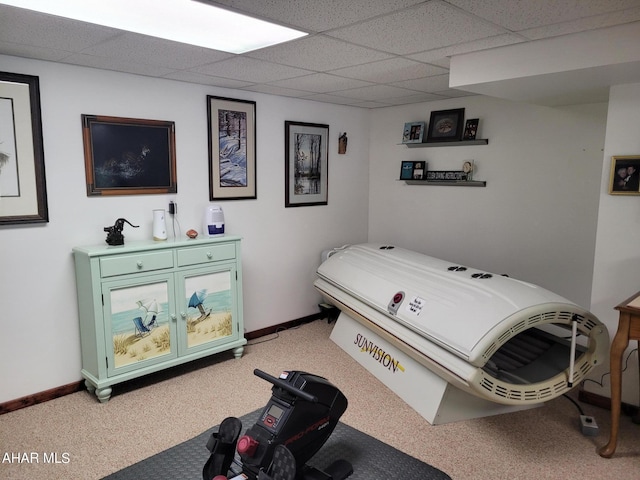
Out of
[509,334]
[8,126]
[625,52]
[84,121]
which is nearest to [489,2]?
[625,52]

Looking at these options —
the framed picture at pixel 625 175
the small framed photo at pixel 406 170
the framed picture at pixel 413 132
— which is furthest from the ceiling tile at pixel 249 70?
the framed picture at pixel 625 175

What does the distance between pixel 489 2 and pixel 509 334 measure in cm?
163

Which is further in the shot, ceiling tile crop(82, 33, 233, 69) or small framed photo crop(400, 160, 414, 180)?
small framed photo crop(400, 160, 414, 180)

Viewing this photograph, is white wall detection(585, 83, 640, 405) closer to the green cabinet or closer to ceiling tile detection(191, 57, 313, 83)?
ceiling tile detection(191, 57, 313, 83)

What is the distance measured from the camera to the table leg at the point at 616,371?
2.33 meters

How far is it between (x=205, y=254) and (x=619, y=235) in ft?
9.29

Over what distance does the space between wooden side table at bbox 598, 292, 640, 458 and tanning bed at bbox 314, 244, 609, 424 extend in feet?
0.65

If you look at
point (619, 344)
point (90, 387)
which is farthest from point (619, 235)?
point (90, 387)

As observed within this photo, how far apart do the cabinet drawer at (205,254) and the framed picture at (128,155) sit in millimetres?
543

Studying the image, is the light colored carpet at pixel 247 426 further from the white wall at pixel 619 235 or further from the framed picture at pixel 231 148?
the framed picture at pixel 231 148

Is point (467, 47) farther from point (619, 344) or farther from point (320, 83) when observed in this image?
point (619, 344)

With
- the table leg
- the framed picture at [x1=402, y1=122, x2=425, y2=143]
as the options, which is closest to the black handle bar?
the table leg

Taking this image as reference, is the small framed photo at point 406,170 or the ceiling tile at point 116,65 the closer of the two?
the ceiling tile at point 116,65

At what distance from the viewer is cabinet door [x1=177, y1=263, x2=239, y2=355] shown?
334 centimetres
